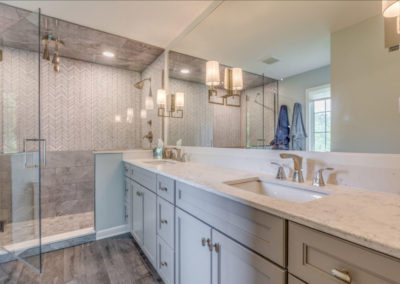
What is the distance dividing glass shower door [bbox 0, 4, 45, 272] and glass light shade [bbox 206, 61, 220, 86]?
1.61 metres

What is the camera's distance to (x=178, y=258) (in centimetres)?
125

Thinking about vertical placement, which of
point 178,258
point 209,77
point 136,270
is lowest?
point 136,270

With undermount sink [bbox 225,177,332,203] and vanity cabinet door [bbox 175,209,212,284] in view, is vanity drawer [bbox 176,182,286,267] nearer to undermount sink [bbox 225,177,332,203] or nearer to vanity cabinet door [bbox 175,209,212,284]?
vanity cabinet door [bbox 175,209,212,284]

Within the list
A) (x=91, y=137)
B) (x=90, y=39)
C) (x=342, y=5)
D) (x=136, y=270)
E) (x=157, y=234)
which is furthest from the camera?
(x=91, y=137)

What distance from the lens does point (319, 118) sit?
106 cm

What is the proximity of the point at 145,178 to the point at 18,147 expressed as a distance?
1.38 meters

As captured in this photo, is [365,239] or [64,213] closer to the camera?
[365,239]

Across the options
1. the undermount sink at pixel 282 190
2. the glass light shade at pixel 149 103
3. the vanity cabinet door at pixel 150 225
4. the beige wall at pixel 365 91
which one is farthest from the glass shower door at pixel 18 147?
the beige wall at pixel 365 91

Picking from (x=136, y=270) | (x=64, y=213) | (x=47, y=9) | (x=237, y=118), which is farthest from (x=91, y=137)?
(x=237, y=118)

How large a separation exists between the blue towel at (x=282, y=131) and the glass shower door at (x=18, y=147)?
81.6 inches

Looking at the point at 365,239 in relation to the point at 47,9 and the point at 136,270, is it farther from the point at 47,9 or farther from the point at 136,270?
the point at 47,9

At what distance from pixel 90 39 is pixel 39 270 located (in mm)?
2478

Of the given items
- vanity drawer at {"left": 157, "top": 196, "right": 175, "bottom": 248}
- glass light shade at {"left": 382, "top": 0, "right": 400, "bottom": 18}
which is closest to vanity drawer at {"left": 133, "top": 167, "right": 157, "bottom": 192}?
vanity drawer at {"left": 157, "top": 196, "right": 175, "bottom": 248}

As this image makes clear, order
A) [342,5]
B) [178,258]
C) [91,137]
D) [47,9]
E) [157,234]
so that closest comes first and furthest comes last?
[342,5]
[178,258]
[157,234]
[47,9]
[91,137]
